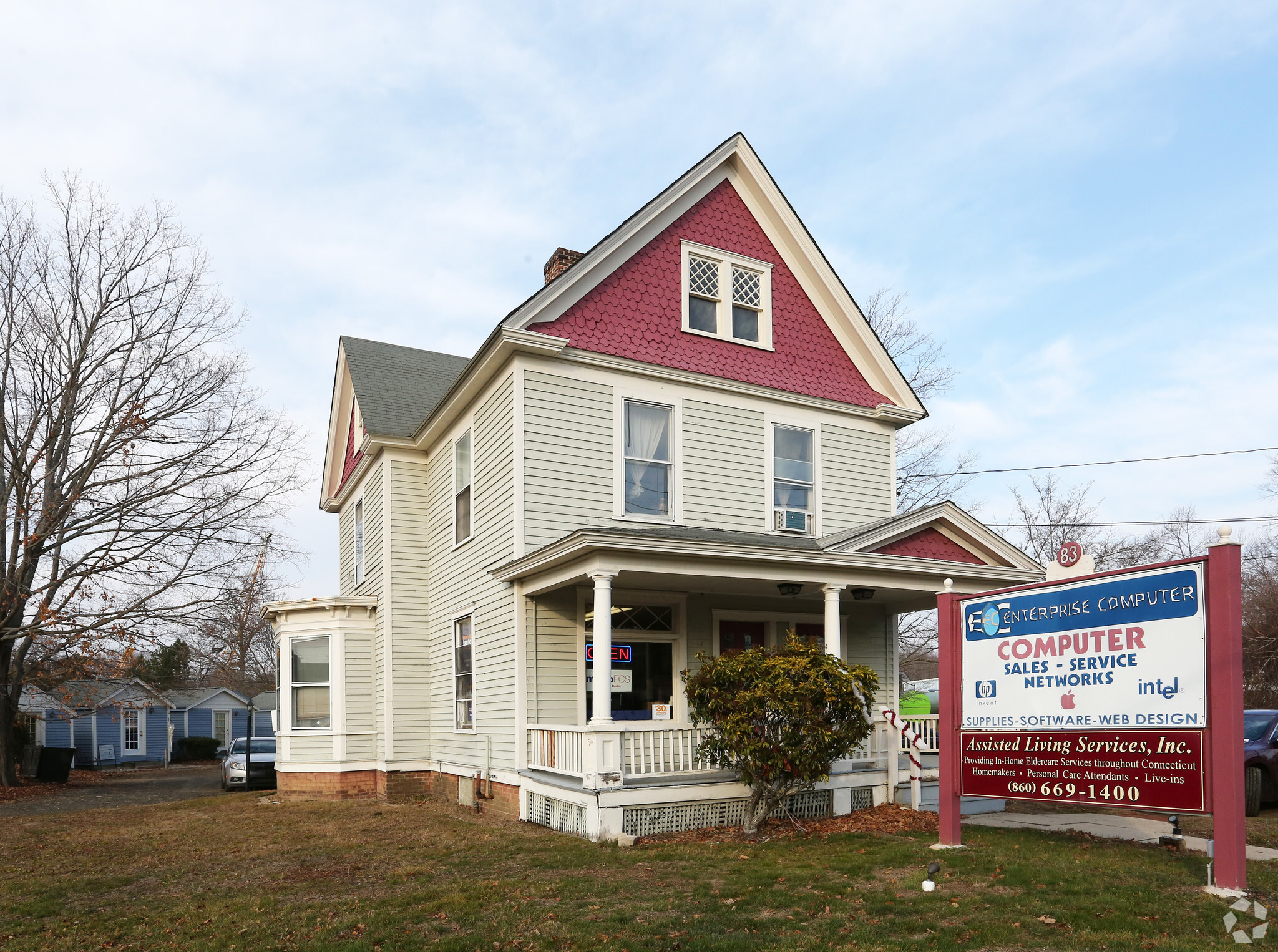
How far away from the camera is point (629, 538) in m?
11.5

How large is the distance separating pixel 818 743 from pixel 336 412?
51.7 feet

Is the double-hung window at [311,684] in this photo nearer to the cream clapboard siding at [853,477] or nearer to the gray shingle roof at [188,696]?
the cream clapboard siding at [853,477]

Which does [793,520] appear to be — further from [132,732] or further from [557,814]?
[132,732]

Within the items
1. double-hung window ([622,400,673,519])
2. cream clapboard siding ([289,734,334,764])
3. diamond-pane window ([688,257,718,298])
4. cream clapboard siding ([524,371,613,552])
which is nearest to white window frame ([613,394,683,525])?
double-hung window ([622,400,673,519])

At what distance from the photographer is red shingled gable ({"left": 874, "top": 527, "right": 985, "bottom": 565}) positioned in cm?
1395

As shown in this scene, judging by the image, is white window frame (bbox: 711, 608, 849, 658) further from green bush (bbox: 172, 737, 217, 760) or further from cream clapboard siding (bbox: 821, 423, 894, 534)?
green bush (bbox: 172, 737, 217, 760)

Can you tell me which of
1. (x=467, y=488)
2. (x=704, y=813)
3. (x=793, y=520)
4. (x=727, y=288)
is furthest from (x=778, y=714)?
(x=727, y=288)

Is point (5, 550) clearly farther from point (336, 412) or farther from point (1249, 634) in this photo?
point (1249, 634)

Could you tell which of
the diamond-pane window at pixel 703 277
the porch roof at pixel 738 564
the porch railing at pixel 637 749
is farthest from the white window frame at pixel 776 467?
the porch railing at pixel 637 749

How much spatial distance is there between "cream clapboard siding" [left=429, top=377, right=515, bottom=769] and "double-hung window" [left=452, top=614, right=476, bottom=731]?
0.64ft

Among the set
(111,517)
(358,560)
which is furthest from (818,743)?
(111,517)

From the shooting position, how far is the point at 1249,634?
1460 inches

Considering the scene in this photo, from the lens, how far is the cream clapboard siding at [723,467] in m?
14.7

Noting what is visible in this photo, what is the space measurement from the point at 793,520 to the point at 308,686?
9544mm
